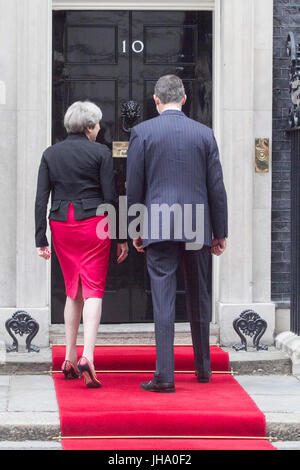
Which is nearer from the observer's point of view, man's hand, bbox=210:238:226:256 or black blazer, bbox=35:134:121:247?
black blazer, bbox=35:134:121:247

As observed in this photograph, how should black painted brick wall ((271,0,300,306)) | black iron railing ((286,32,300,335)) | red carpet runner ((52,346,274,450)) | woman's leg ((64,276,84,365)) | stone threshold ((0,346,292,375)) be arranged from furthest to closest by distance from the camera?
black painted brick wall ((271,0,300,306)) → black iron railing ((286,32,300,335)) → stone threshold ((0,346,292,375)) → woman's leg ((64,276,84,365)) → red carpet runner ((52,346,274,450))

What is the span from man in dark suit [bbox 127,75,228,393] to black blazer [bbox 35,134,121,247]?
0.20 m

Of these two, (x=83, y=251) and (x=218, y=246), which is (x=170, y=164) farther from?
(x=83, y=251)

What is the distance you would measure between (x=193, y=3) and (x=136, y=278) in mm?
2299

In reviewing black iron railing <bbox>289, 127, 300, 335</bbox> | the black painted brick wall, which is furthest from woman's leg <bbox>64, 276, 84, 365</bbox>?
the black painted brick wall

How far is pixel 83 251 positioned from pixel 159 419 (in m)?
1.36

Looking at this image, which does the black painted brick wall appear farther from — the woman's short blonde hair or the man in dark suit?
the woman's short blonde hair

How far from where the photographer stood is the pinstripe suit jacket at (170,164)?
22.3ft

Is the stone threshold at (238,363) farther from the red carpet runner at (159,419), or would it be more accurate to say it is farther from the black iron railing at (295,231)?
the red carpet runner at (159,419)

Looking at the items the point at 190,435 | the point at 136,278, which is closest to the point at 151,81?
the point at 136,278

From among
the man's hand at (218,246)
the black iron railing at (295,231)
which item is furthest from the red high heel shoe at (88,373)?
the black iron railing at (295,231)

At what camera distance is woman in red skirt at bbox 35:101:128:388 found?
698 centimetres

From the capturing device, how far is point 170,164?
6.79 m

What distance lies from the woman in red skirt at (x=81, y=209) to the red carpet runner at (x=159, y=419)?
370 mm
